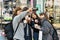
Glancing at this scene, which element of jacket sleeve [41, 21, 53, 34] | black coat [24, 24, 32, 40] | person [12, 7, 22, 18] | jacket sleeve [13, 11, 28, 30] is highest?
person [12, 7, 22, 18]

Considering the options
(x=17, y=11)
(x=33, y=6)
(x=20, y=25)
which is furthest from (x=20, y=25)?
(x=33, y=6)

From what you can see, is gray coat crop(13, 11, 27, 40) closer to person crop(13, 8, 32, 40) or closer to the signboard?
person crop(13, 8, 32, 40)

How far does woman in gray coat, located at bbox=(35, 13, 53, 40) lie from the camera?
4508mm

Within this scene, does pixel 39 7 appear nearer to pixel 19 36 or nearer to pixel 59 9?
pixel 59 9

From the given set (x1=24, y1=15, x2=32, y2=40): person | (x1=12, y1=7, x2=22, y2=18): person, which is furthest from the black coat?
(x1=12, y1=7, x2=22, y2=18): person

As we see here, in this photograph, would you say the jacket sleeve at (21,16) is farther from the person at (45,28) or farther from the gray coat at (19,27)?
the person at (45,28)

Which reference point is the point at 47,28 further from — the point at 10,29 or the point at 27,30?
the point at 10,29

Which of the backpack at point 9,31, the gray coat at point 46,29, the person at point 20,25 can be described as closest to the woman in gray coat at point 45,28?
the gray coat at point 46,29

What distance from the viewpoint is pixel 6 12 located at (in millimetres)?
4688

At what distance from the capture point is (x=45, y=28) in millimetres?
4559

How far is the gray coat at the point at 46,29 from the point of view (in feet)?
14.8

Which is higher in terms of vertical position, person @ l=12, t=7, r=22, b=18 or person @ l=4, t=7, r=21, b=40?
person @ l=12, t=7, r=22, b=18

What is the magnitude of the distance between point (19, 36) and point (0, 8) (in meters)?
0.70

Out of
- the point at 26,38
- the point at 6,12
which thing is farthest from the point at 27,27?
the point at 6,12
